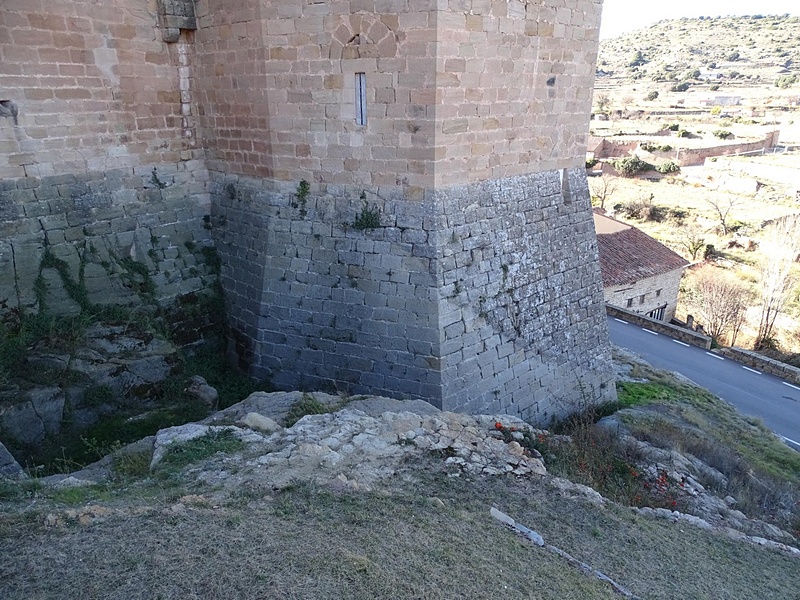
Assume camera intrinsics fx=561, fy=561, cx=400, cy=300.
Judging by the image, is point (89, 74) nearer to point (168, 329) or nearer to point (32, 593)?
point (168, 329)

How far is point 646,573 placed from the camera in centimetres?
436

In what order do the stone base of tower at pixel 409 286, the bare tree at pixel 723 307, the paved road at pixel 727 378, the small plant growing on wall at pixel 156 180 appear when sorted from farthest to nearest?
the bare tree at pixel 723 307 < the paved road at pixel 727 378 < the small plant growing on wall at pixel 156 180 < the stone base of tower at pixel 409 286

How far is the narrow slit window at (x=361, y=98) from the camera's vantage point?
616cm

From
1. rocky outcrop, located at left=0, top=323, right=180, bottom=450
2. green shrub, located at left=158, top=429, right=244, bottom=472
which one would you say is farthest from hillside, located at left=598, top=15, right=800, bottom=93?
green shrub, located at left=158, top=429, right=244, bottom=472

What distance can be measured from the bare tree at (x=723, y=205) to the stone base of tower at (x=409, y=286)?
23.1m

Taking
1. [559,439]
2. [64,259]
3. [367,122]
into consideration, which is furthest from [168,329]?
[559,439]

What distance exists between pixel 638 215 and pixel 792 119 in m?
29.4

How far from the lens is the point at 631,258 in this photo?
65.1 ft

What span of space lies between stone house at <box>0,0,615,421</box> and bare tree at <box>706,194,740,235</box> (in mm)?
23201

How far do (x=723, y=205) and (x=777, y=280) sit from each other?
46.3 feet

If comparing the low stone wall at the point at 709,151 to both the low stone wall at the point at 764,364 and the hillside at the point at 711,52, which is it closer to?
the low stone wall at the point at 764,364

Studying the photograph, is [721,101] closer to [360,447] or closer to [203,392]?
[203,392]

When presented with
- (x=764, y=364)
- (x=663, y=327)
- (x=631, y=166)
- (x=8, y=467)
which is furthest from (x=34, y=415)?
(x=631, y=166)

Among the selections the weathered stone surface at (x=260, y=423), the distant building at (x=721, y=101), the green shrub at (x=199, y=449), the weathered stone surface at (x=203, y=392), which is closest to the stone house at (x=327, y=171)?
the weathered stone surface at (x=203, y=392)
